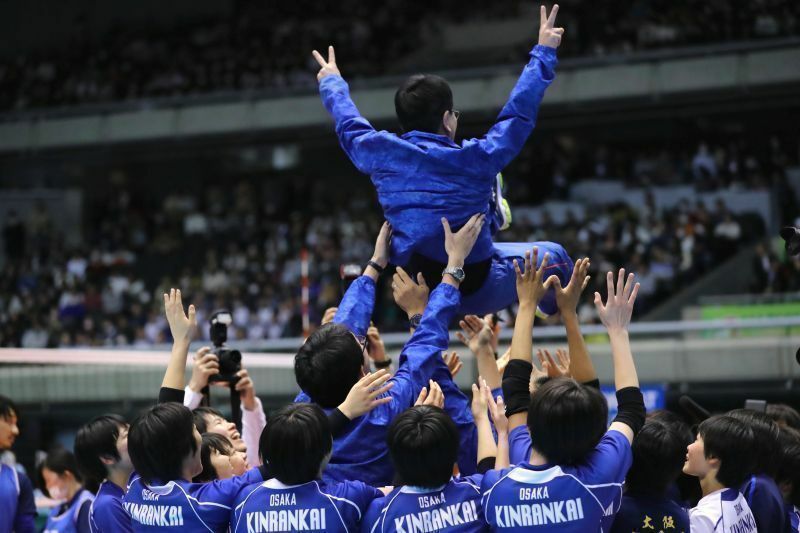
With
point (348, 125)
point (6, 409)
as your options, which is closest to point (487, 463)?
point (348, 125)

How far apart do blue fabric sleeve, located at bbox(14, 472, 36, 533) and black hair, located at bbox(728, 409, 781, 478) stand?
3.67 m

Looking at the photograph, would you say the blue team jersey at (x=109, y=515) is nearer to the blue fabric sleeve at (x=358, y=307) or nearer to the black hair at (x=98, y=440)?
the black hair at (x=98, y=440)

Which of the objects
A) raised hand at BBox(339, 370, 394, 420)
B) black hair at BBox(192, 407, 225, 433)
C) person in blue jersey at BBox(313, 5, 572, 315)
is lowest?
black hair at BBox(192, 407, 225, 433)

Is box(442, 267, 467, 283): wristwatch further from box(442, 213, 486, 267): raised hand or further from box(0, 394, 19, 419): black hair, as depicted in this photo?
box(0, 394, 19, 419): black hair

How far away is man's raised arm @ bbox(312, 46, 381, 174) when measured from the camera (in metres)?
4.94

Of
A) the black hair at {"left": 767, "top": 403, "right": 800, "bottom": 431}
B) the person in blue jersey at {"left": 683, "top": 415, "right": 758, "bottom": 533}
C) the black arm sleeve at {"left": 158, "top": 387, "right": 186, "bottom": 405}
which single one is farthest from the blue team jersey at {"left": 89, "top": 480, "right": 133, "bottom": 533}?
the black hair at {"left": 767, "top": 403, "right": 800, "bottom": 431}

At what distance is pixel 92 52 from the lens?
27672 mm

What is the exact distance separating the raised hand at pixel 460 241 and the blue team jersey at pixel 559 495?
1.13 metres

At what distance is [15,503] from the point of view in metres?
5.94

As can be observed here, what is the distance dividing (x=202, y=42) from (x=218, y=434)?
23.5 metres

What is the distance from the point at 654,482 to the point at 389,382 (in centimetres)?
102

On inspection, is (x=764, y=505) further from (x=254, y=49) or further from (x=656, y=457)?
(x=254, y=49)

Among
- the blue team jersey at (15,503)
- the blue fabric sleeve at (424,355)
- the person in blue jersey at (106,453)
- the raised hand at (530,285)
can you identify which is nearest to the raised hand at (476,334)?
the blue fabric sleeve at (424,355)

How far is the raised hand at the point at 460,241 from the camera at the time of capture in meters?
4.68
